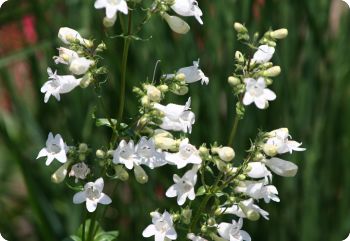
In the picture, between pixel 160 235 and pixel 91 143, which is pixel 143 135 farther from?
pixel 91 143

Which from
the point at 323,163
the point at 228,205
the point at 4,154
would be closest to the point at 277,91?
the point at 323,163

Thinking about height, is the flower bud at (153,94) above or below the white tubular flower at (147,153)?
above

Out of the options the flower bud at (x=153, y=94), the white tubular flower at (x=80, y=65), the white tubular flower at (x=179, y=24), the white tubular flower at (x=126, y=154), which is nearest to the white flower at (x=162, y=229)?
the white tubular flower at (x=126, y=154)

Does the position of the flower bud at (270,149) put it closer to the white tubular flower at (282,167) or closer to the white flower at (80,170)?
the white tubular flower at (282,167)

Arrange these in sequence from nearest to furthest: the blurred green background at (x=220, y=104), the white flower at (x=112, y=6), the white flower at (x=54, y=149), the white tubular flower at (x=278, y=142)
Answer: the white flower at (x=112, y=6)
the white tubular flower at (x=278, y=142)
the white flower at (x=54, y=149)
the blurred green background at (x=220, y=104)

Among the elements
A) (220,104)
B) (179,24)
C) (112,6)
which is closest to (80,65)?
(112,6)

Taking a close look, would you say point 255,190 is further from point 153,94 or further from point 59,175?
point 59,175

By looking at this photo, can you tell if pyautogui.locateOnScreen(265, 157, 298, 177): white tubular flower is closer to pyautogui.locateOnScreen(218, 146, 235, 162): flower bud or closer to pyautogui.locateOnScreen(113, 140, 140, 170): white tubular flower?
pyautogui.locateOnScreen(218, 146, 235, 162): flower bud
